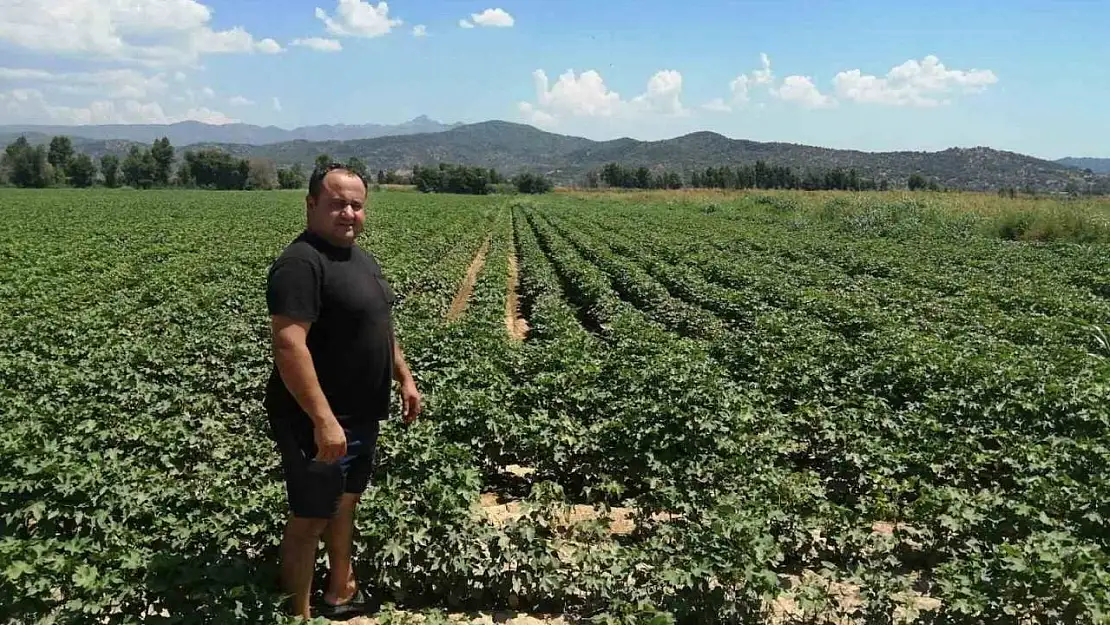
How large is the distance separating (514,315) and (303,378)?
13353 millimetres

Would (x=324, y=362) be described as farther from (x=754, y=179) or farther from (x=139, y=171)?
(x=139, y=171)

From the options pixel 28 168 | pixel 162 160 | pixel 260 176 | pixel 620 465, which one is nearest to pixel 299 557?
pixel 620 465

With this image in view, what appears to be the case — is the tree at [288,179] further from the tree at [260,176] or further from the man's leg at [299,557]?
the man's leg at [299,557]

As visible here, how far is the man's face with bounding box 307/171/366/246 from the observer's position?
3.50 meters

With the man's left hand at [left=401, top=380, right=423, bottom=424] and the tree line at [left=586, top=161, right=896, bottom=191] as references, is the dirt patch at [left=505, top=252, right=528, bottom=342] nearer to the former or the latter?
the man's left hand at [left=401, top=380, right=423, bottom=424]

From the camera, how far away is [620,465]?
6203 millimetres

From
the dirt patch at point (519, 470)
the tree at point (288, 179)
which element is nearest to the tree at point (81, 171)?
the tree at point (288, 179)

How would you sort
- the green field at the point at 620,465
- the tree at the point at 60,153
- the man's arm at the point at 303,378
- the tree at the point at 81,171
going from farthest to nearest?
the tree at the point at 60,153 < the tree at the point at 81,171 < the green field at the point at 620,465 < the man's arm at the point at 303,378

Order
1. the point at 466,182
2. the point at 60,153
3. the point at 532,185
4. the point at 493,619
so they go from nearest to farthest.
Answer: the point at 493,619
the point at 60,153
the point at 532,185
the point at 466,182

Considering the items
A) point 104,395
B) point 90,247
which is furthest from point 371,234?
point 104,395

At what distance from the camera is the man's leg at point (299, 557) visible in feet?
12.2

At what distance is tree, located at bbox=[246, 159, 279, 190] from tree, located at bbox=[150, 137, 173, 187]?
1268 centimetres

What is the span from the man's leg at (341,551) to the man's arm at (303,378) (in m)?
0.64

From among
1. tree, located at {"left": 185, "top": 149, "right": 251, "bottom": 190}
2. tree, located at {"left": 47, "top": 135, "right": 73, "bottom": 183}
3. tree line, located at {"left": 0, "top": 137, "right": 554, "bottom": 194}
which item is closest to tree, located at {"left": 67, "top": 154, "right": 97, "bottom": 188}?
tree line, located at {"left": 0, "top": 137, "right": 554, "bottom": 194}
